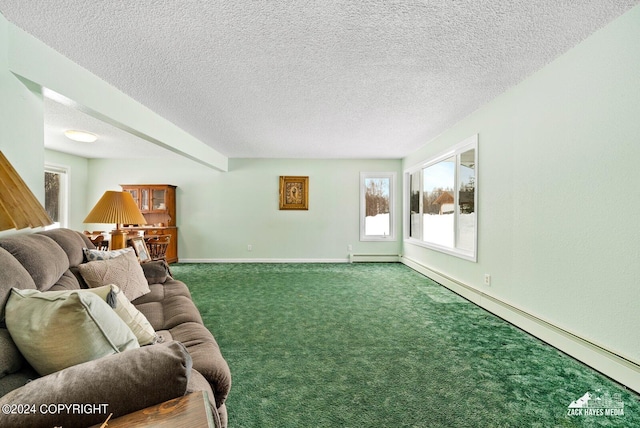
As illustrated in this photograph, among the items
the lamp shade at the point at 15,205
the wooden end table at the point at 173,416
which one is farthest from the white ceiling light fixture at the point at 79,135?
the wooden end table at the point at 173,416

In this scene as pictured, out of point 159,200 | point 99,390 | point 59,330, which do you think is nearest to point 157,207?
point 159,200

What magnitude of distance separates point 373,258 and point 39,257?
5.82m

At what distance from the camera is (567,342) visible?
2.35 metres

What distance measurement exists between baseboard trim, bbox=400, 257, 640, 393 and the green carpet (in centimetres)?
7

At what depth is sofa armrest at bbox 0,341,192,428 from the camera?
725 mm

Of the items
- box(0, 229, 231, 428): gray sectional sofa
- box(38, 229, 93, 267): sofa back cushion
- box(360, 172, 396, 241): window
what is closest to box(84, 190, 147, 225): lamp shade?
box(38, 229, 93, 267): sofa back cushion

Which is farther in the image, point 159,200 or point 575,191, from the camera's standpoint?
point 159,200

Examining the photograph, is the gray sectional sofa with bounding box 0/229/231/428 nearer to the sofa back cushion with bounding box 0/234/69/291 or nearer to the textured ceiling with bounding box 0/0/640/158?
the sofa back cushion with bounding box 0/234/69/291

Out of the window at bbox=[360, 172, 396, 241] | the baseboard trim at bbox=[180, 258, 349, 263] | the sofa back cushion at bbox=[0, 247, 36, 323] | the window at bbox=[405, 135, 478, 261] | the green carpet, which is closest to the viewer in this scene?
the sofa back cushion at bbox=[0, 247, 36, 323]

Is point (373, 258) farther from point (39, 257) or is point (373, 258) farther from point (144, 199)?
point (39, 257)

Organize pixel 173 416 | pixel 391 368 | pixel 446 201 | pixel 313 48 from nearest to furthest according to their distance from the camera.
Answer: pixel 173 416
pixel 391 368
pixel 313 48
pixel 446 201

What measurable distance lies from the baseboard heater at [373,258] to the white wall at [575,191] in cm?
333

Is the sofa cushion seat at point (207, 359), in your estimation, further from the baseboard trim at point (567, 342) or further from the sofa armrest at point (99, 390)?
the baseboard trim at point (567, 342)

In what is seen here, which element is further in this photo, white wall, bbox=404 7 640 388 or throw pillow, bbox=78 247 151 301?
throw pillow, bbox=78 247 151 301
